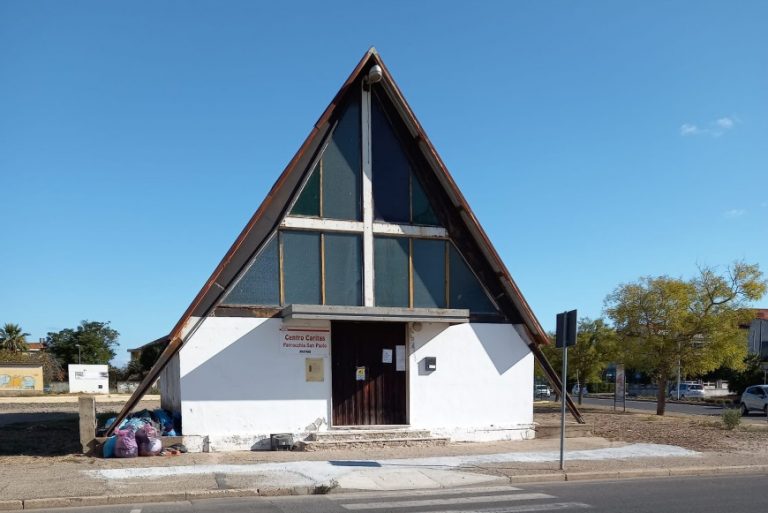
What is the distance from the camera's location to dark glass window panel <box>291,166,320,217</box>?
1447cm

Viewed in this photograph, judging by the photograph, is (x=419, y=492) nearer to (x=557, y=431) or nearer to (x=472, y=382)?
(x=472, y=382)

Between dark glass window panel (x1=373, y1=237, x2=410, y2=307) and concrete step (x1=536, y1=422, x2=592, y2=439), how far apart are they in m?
5.08

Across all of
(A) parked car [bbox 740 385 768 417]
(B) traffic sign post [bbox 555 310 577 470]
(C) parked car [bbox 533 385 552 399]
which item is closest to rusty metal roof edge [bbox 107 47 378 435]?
(B) traffic sign post [bbox 555 310 577 470]

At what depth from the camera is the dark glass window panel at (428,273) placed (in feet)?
50.2

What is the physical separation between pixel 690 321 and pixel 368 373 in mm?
16605

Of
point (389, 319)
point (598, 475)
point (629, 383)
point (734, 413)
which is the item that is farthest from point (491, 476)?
point (629, 383)

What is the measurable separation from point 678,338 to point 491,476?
59.4ft

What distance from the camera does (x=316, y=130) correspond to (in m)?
14.2

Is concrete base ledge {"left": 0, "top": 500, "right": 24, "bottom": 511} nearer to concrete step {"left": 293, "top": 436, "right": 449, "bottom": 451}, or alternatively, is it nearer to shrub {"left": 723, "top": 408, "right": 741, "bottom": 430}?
concrete step {"left": 293, "top": 436, "right": 449, "bottom": 451}

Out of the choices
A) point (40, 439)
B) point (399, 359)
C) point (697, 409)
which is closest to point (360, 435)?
point (399, 359)

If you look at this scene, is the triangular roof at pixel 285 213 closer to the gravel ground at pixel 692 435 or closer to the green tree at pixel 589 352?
the gravel ground at pixel 692 435

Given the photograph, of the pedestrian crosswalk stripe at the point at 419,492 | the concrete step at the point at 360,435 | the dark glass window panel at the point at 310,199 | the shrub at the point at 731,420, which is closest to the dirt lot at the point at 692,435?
the shrub at the point at 731,420

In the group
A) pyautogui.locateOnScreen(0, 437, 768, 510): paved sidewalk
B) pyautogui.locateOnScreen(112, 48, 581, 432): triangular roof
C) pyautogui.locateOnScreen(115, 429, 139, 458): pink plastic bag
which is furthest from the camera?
pyautogui.locateOnScreen(112, 48, 581, 432): triangular roof

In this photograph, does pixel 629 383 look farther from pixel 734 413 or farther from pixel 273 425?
pixel 273 425
